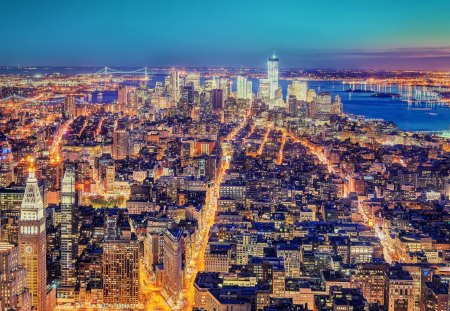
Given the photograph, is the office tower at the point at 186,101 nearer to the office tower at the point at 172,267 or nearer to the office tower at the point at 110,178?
the office tower at the point at 110,178

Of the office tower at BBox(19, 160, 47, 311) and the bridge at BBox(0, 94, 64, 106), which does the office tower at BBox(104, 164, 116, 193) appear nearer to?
the office tower at BBox(19, 160, 47, 311)

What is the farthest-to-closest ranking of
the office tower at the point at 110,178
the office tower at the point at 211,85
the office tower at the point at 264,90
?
the office tower at the point at 211,85
the office tower at the point at 264,90
the office tower at the point at 110,178

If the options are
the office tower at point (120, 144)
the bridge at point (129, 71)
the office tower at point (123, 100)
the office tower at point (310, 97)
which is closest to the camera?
the office tower at point (120, 144)

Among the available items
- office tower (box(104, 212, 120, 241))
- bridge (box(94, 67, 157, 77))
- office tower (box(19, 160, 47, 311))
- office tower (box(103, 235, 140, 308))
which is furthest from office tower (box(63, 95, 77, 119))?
office tower (box(19, 160, 47, 311))

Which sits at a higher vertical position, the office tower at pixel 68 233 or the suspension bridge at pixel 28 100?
the suspension bridge at pixel 28 100

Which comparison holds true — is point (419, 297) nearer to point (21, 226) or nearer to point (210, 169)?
point (21, 226)

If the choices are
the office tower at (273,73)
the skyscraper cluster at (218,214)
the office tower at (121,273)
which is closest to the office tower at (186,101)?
the skyscraper cluster at (218,214)

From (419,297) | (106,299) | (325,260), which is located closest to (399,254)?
(325,260)
